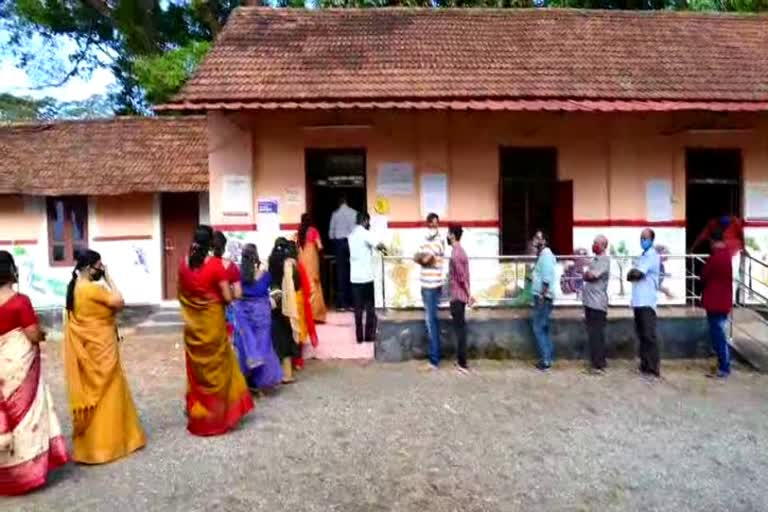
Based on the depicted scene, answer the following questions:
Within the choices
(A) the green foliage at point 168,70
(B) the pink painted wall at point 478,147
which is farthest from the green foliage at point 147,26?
(B) the pink painted wall at point 478,147

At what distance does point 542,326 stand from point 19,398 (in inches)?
233

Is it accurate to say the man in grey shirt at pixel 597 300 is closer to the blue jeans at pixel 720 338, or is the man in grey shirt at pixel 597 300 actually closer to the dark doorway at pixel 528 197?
the blue jeans at pixel 720 338

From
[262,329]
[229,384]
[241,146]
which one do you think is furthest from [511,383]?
[241,146]

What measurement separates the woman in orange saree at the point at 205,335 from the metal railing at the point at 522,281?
373 cm

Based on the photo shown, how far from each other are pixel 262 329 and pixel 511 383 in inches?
115

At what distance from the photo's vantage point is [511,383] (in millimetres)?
8117

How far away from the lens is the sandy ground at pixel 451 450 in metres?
4.86

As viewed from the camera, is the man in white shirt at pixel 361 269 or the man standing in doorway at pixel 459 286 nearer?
the man standing in doorway at pixel 459 286

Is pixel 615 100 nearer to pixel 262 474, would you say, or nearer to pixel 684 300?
pixel 684 300

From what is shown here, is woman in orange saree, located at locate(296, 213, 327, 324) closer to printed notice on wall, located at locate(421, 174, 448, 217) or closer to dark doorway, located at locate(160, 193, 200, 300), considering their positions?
printed notice on wall, located at locate(421, 174, 448, 217)

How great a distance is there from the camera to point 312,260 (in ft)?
32.2

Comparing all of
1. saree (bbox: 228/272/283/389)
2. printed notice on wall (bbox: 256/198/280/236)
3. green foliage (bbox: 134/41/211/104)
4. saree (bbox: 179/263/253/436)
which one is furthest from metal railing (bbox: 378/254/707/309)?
green foliage (bbox: 134/41/211/104)

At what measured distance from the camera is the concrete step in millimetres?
8873

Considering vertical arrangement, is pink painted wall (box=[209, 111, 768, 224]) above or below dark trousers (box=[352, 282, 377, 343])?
above
